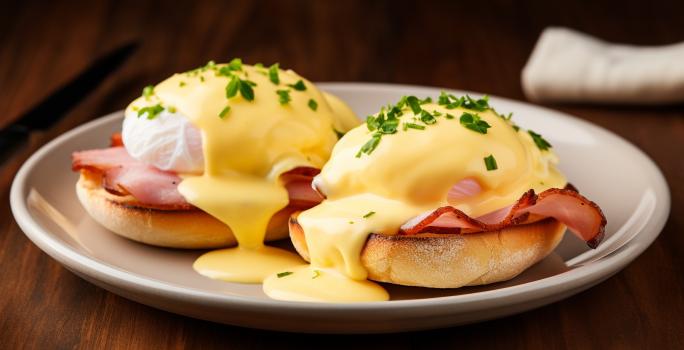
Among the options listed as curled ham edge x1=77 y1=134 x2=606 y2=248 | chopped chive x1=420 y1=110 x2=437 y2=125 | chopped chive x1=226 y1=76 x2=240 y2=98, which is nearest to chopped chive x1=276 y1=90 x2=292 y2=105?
chopped chive x1=226 y1=76 x2=240 y2=98

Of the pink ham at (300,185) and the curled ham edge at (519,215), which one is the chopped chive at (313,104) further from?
the curled ham edge at (519,215)

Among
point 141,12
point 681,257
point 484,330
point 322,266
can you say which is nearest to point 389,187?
point 322,266

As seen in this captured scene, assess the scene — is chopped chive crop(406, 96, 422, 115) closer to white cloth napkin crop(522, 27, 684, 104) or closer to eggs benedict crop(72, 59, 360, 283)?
eggs benedict crop(72, 59, 360, 283)

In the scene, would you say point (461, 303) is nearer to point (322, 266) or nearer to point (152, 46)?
point (322, 266)

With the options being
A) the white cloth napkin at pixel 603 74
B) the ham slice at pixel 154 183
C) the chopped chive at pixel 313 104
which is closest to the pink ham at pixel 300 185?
the ham slice at pixel 154 183

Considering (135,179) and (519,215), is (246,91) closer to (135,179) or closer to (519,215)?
(135,179)

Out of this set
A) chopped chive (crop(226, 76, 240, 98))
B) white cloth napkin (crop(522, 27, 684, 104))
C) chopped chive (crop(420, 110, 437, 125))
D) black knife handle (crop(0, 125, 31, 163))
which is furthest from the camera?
white cloth napkin (crop(522, 27, 684, 104))
